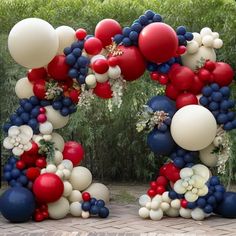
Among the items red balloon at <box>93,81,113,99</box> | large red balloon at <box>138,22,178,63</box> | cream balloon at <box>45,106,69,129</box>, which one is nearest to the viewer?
large red balloon at <box>138,22,178,63</box>

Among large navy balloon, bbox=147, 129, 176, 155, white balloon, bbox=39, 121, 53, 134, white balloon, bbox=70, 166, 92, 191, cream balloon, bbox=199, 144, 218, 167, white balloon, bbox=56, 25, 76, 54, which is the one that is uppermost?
white balloon, bbox=56, 25, 76, 54

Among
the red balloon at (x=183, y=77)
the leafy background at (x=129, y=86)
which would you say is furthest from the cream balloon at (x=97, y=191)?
the leafy background at (x=129, y=86)

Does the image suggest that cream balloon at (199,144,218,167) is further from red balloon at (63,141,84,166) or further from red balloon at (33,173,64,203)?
red balloon at (33,173,64,203)

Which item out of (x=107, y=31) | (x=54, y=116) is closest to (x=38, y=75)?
(x=54, y=116)

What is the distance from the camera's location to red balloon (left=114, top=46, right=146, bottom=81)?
17.4 ft

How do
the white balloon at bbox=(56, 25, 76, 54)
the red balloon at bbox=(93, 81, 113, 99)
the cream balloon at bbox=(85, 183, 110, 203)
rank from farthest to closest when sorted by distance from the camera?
the cream balloon at bbox=(85, 183, 110, 203) < the white balloon at bbox=(56, 25, 76, 54) < the red balloon at bbox=(93, 81, 113, 99)

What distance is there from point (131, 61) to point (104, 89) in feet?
1.31

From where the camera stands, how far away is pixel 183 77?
17.6ft

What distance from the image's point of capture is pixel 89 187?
5.79m

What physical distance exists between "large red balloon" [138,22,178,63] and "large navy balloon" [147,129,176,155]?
0.78 metres

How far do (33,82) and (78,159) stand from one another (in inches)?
38.2

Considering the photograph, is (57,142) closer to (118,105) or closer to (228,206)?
(118,105)

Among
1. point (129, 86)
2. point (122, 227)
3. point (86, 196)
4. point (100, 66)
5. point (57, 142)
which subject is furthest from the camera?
point (129, 86)

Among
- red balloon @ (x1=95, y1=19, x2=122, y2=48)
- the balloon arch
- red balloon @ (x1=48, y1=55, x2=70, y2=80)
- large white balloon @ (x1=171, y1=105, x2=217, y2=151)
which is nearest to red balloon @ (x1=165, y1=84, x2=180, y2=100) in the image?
the balloon arch
